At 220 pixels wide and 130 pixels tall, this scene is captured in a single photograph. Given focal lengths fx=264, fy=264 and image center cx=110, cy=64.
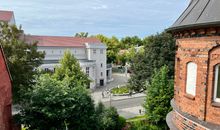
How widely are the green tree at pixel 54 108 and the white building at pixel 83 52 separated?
2818cm

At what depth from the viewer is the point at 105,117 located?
933 inches

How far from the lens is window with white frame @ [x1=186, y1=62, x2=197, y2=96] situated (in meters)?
9.41

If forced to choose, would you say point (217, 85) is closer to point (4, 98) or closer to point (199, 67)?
point (199, 67)

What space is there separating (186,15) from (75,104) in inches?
399

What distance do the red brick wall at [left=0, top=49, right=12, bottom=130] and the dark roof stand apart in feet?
33.8

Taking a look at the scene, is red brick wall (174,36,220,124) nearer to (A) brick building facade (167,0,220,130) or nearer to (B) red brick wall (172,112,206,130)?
(A) brick building facade (167,0,220,130)

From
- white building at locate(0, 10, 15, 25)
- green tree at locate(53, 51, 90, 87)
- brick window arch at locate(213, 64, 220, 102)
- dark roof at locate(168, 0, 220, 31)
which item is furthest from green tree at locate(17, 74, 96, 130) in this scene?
white building at locate(0, 10, 15, 25)

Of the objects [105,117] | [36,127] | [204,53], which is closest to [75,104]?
[36,127]

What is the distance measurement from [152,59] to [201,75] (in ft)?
76.0

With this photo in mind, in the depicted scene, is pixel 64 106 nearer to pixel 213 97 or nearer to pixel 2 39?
pixel 2 39

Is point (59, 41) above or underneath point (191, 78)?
above

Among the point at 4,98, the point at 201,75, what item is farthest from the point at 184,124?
the point at 4,98

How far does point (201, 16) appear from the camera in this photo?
878cm

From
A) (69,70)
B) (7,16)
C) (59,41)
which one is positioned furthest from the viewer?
(59,41)
